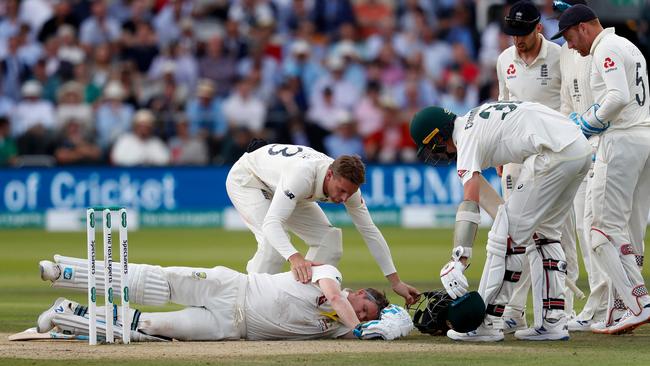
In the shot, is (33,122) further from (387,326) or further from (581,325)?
(387,326)

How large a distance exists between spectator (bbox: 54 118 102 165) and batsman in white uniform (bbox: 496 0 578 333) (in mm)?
10736

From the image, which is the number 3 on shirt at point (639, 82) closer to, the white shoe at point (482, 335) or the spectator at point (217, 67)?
the white shoe at point (482, 335)

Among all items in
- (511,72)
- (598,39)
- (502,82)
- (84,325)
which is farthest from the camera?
(502,82)

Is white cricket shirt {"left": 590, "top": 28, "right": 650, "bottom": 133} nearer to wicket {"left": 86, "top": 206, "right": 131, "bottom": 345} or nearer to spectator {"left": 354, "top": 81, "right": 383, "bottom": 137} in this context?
wicket {"left": 86, "top": 206, "right": 131, "bottom": 345}

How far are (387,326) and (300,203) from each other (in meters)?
1.38

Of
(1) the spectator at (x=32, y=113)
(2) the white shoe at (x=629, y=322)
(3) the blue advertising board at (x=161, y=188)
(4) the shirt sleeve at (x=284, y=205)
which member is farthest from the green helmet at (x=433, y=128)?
(1) the spectator at (x=32, y=113)

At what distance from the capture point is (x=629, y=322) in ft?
26.1

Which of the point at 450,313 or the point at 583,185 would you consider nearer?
the point at 450,313

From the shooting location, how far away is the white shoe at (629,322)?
7.91m

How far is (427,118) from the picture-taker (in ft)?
25.2

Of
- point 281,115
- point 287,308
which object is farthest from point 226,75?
point 287,308

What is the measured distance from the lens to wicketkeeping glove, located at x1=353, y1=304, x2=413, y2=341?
24.8 feet

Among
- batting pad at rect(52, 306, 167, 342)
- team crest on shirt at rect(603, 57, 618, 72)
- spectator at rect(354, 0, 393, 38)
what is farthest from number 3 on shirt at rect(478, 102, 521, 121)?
spectator at rect(354, 0, 393, 38)

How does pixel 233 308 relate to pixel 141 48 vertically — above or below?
below
